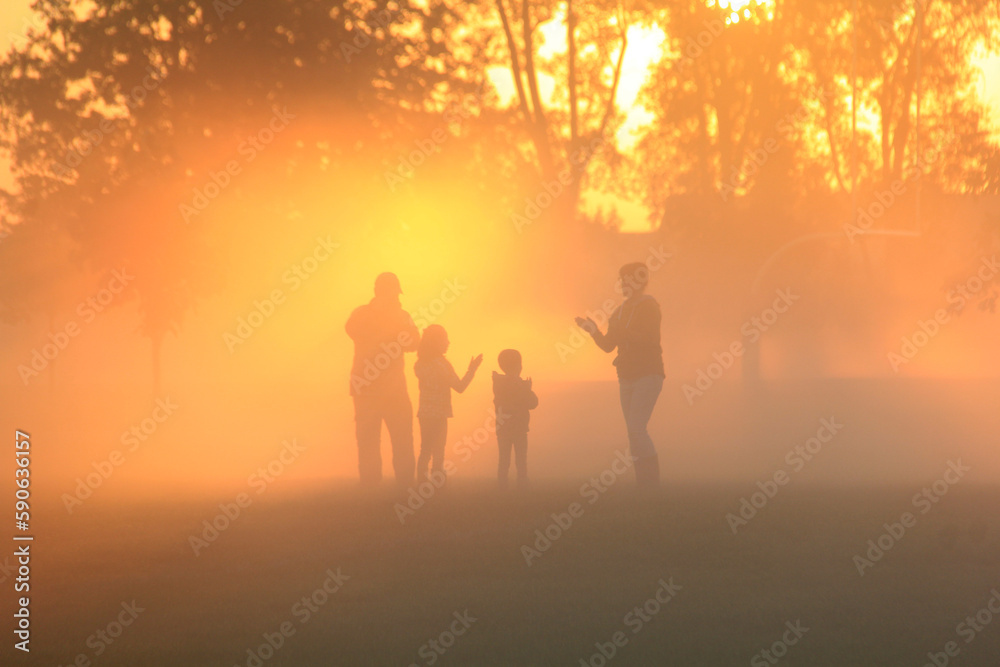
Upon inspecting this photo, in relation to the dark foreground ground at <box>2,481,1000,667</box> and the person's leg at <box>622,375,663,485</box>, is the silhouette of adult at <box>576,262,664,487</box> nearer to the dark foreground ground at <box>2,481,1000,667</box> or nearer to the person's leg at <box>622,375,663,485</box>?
the person's leg at <box>622,375,663,485</box>

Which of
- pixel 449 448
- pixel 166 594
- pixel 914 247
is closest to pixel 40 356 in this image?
pixel 449 448

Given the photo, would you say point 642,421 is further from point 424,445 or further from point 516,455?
point 424,445

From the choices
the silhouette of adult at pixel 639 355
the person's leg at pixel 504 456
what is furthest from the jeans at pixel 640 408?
the person's leg at pixel 504 456

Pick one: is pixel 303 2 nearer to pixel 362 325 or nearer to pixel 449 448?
pixel 362 325

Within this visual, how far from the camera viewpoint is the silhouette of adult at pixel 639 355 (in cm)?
1065

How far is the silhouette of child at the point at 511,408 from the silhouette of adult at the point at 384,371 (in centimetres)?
94

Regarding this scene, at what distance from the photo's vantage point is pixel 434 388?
11742 mm

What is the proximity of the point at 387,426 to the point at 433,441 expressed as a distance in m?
0.52

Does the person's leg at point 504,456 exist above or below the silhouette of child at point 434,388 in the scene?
below

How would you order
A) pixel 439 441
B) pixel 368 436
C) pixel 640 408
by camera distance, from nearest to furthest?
pixel 640 408 → pixel 368 436 → pixel 439 441

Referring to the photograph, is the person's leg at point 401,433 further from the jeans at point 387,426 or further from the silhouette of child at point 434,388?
the silhouette of child at point 434,388

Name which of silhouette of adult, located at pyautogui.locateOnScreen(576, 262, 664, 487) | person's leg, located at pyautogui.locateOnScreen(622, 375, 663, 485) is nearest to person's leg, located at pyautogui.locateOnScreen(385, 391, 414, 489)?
silhouette of adult, located at pyautogui.locateOnScreen(576, 262, 664, 487)

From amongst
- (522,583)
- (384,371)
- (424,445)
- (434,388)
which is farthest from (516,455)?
(522,583)

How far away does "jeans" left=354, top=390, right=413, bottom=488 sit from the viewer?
1171 centimetres
